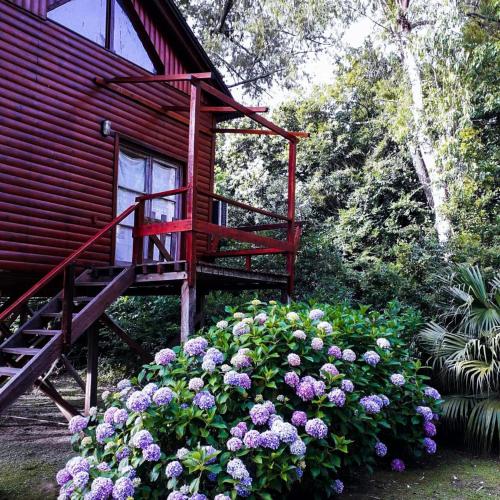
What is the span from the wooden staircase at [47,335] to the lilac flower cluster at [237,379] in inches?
74.3

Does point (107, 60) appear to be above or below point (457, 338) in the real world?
above

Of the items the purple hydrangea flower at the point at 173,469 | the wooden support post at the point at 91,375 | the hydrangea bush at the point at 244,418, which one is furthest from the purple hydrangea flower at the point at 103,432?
the wooden support post at the point at 91,375

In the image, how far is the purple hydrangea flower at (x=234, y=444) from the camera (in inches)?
144

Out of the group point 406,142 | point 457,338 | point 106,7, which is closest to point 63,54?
point 106,7

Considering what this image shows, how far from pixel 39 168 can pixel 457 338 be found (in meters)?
5.83

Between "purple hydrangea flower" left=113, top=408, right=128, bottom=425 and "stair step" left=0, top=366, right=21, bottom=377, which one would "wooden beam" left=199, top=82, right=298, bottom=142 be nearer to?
"stair step" left=0, top=366, right=21, bottom=377

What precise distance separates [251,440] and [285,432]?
0.81ft

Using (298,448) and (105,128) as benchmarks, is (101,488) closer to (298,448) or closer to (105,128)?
(298,448)

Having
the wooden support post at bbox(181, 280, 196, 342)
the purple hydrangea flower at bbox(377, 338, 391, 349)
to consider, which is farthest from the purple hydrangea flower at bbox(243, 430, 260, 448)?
the wooden support post at bbox(181, 280, 196, 342)

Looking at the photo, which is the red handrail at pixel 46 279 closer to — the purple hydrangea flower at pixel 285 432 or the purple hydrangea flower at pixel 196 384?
the purple hydrangea flower at pixel 196 384

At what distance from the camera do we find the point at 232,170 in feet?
63.1

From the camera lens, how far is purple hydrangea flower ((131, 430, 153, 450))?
11.8ft

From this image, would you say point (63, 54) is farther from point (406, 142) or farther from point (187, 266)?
point (406, 142)

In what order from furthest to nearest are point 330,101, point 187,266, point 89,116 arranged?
point 330,101 → point 89,116 → point 187,266
